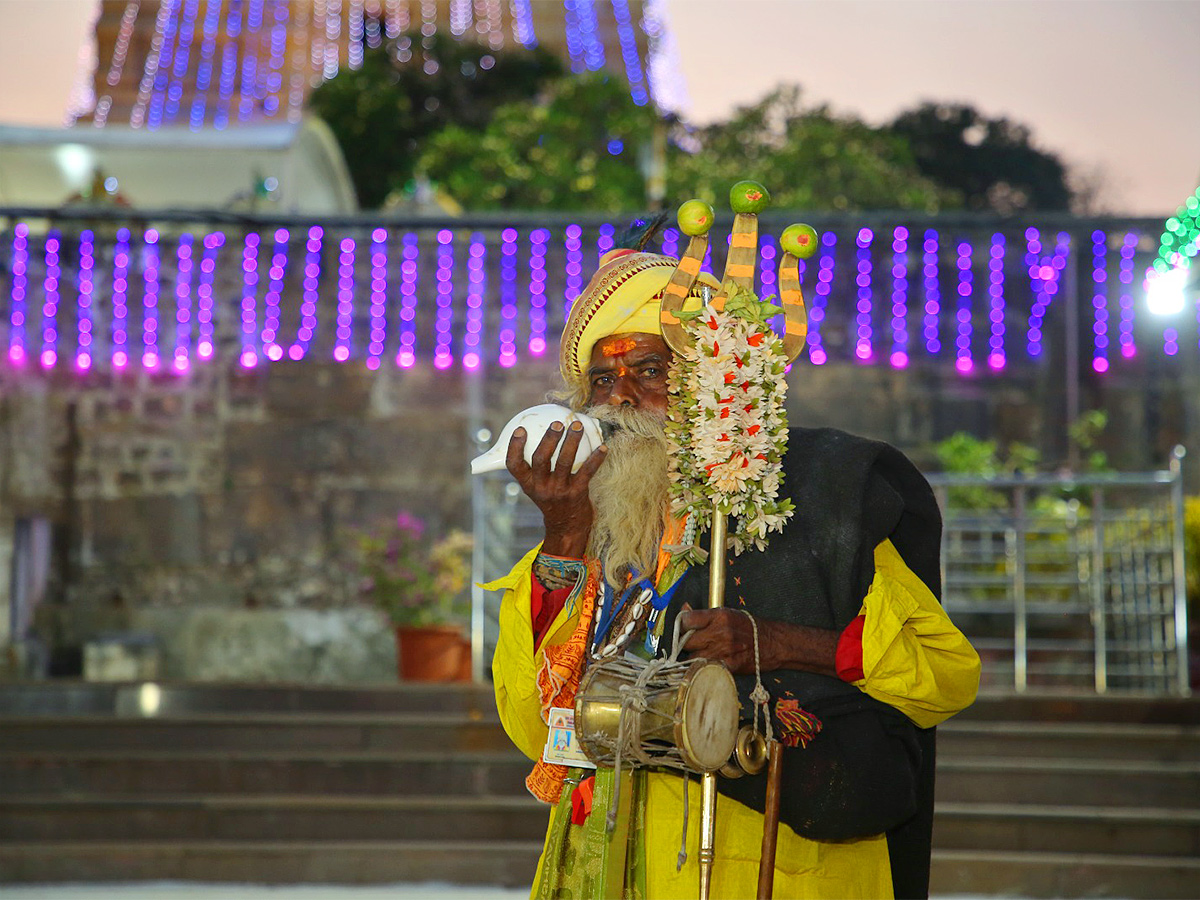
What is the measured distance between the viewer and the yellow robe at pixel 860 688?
2.42 metres

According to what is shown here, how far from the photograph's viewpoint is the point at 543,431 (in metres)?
2.49

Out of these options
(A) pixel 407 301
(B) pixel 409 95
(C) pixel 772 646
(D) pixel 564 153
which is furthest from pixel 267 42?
(C) pixel 772 646

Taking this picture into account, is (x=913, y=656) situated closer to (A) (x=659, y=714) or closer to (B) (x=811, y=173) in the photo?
(A) (x=659, y=714)

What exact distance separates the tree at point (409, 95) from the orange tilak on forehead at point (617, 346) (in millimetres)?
17109

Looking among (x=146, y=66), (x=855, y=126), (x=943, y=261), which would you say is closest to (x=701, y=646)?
(x=943, y=261)

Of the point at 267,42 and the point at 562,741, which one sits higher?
the point at 267,42

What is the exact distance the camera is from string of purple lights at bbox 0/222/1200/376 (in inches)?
401

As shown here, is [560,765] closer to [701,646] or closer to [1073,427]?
[701,646]

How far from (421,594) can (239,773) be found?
90.3 inches

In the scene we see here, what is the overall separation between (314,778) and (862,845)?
195 inches

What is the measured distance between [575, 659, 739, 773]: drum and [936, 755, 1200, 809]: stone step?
463 centimetres

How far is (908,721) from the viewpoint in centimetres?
255

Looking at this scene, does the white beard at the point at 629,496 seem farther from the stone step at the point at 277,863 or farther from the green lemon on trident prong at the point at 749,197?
the stone step at the point at 277,863

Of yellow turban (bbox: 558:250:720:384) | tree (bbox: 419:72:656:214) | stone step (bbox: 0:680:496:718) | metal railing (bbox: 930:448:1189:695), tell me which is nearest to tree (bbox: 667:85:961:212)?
tree (bbox: 419:72:656:214)
